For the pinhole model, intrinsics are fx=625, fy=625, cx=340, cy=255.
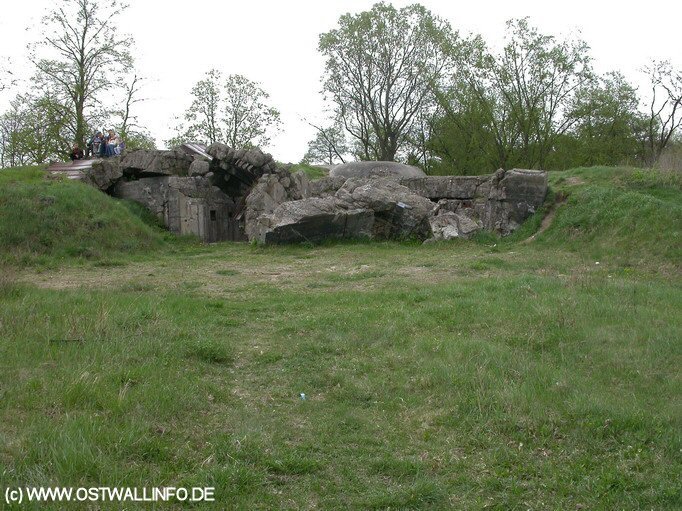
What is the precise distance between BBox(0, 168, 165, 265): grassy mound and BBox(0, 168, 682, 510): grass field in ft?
14.9

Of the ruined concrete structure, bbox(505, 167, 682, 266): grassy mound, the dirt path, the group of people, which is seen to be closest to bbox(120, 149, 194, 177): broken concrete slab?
the ruined concrete structure

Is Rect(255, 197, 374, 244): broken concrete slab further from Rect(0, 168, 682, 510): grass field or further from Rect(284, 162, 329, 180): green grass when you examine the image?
Rect(284, 162, 329, 180): green grass

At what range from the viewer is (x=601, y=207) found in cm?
Answer: 1645

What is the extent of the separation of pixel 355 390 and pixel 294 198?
626 inches

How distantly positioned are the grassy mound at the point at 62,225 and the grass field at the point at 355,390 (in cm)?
454

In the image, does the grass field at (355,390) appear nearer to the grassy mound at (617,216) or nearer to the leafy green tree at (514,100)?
the grassy mound at (617,216)

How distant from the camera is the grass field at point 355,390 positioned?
413 cm

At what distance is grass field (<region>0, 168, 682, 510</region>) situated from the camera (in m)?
4.13

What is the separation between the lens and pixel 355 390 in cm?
595

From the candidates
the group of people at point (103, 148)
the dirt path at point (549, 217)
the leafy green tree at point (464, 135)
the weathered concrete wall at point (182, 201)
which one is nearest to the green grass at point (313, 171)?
the weathered concrete wall at point (182, 201)

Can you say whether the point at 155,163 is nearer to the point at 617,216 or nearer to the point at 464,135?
the point at 617,216

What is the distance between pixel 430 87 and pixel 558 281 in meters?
26.5

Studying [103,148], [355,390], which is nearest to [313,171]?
[103,148]

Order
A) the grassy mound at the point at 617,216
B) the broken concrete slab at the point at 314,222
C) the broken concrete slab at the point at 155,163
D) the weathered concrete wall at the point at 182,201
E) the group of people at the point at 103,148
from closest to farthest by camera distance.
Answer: the grassy mound at the point at 617,216, the broken concrete slab at the point at 314,222, the weathered concrete wall at the point at 182,201, the broken concrete slab at the point at 155,163, the group of people at the point at 103,148
